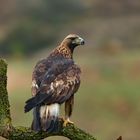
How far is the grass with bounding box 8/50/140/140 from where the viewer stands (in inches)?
1153

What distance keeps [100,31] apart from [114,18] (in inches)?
258

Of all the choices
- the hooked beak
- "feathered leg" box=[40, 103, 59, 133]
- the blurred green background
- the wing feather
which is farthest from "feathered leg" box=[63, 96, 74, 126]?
the blurred green background

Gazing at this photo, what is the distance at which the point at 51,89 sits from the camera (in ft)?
34.5

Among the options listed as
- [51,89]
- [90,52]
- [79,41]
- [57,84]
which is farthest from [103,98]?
[51,89]

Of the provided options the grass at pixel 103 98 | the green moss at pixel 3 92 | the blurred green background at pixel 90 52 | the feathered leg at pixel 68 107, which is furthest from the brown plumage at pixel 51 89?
the grass at pixel 103 98

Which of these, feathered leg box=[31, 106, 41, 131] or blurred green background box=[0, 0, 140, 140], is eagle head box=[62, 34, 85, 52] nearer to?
feathered leg box=[31, 106, 41, 131]

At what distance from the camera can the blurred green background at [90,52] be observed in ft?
101

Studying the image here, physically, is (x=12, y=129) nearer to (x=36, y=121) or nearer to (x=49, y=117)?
(x=36, y=121)

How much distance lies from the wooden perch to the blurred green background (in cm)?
1643

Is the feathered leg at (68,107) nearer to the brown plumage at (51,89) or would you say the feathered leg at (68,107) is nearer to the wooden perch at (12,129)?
the brown plumage at (51,89)

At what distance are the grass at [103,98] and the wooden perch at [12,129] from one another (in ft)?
56.8

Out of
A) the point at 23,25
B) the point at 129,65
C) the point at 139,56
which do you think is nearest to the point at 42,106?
the point at 129,65

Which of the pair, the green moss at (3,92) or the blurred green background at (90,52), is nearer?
the green moss at (3,92)

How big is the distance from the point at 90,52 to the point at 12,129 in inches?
1543
